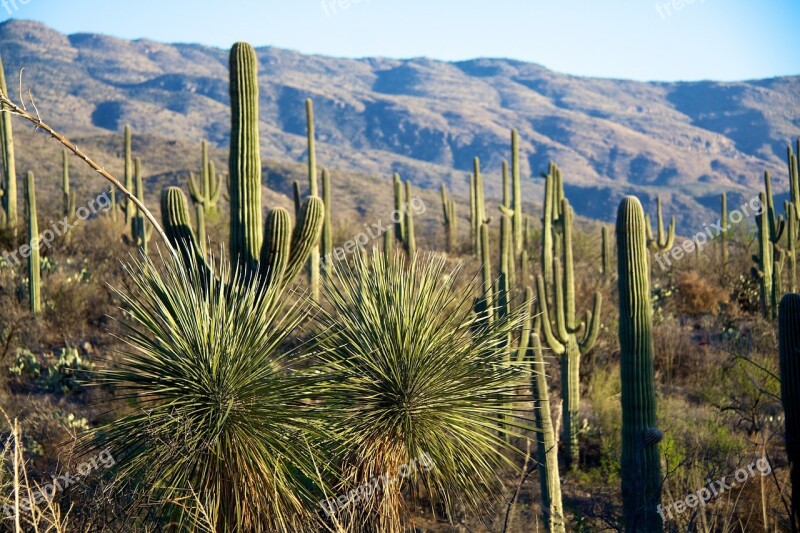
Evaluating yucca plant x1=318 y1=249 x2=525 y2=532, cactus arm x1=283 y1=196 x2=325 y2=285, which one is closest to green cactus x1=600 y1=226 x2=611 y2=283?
cactus arm x1=283 y1=196 x2=325 y2=285

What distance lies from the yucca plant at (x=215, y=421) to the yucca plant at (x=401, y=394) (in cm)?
31

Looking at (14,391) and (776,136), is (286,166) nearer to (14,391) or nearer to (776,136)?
(14,391)

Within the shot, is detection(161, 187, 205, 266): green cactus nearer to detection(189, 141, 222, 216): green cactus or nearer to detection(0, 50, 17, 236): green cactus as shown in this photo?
detection(0, 50, 17, 236): green cactus

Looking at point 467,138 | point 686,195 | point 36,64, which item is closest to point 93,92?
point 36,64

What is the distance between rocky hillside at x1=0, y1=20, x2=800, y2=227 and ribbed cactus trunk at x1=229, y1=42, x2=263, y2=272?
89.0 meters

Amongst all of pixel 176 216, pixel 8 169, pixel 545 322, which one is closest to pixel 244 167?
pixel 176 216

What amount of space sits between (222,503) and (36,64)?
138 m

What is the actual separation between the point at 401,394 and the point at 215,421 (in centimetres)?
118

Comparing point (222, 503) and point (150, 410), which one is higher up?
point (150, 410)

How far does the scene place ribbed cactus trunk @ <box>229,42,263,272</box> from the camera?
7.31m

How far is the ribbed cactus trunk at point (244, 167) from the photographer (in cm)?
731

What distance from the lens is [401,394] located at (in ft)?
18.1

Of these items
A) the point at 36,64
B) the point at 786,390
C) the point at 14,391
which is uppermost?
the point at 36,64

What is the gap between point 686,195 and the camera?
103250mm
